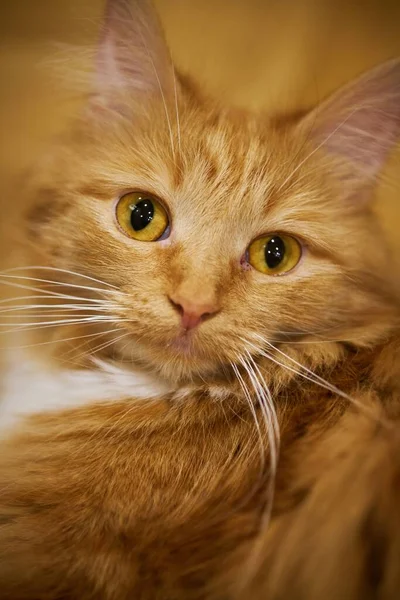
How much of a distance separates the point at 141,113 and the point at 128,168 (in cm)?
Answer: 14

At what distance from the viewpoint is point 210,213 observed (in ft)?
3.08

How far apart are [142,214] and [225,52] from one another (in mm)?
463

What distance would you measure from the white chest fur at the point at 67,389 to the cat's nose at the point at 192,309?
0.17 m

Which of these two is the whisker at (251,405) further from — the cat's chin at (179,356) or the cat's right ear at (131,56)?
the cat's right ear at (131,56)

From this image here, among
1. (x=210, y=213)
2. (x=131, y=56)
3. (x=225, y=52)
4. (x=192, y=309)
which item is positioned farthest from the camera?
(x=225, y=52)

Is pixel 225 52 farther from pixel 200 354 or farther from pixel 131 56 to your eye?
pixel 200 354

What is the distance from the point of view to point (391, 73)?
94cm

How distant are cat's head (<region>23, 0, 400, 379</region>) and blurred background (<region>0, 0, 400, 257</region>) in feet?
0.33

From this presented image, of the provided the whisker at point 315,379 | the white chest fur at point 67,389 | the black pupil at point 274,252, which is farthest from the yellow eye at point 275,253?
the white chest fur at point 67,389

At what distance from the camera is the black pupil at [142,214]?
96cm

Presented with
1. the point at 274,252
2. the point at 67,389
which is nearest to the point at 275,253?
the point at 274,252

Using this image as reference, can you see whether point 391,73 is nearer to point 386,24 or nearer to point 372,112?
point 372,112

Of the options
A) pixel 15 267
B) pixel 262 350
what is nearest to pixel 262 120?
pixel 262 350

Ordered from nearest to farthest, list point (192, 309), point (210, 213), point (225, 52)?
point (192, 309), point (210, 213), point (225, 52)
